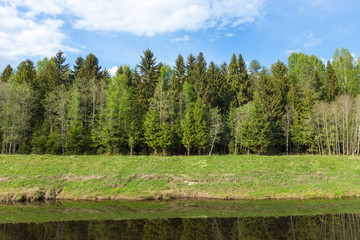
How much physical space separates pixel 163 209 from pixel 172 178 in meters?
7.44

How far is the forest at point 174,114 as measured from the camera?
38.7m

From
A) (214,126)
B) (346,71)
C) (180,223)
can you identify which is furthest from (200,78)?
(346,71)

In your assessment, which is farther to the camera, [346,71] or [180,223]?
[346,71]

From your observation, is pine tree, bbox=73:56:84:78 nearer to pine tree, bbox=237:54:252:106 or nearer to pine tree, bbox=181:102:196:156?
pine tree, bbox=181:102:196:156

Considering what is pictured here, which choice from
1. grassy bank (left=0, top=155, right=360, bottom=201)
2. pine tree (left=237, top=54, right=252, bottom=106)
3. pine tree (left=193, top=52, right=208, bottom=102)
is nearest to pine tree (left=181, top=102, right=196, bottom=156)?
pine tree (left=193, top=52, right=208, bottom=102)

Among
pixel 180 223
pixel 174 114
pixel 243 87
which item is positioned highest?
pixel 243 87

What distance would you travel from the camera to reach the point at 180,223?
13.0 meters

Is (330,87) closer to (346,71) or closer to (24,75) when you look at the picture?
(346,71)

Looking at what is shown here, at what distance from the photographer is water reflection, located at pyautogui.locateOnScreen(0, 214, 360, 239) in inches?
435

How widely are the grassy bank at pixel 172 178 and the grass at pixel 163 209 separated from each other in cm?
161

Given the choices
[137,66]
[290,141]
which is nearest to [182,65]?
[137,66]

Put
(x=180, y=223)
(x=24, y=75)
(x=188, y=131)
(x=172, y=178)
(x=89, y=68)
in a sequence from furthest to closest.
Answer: (x=89, y=68) → (x=24, y=75) → (x=188, y=131) → (x=172, y=178) → (x=180, y=223)

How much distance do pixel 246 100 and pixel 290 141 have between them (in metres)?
13.1

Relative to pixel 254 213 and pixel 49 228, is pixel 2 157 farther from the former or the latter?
pixel 254 213
